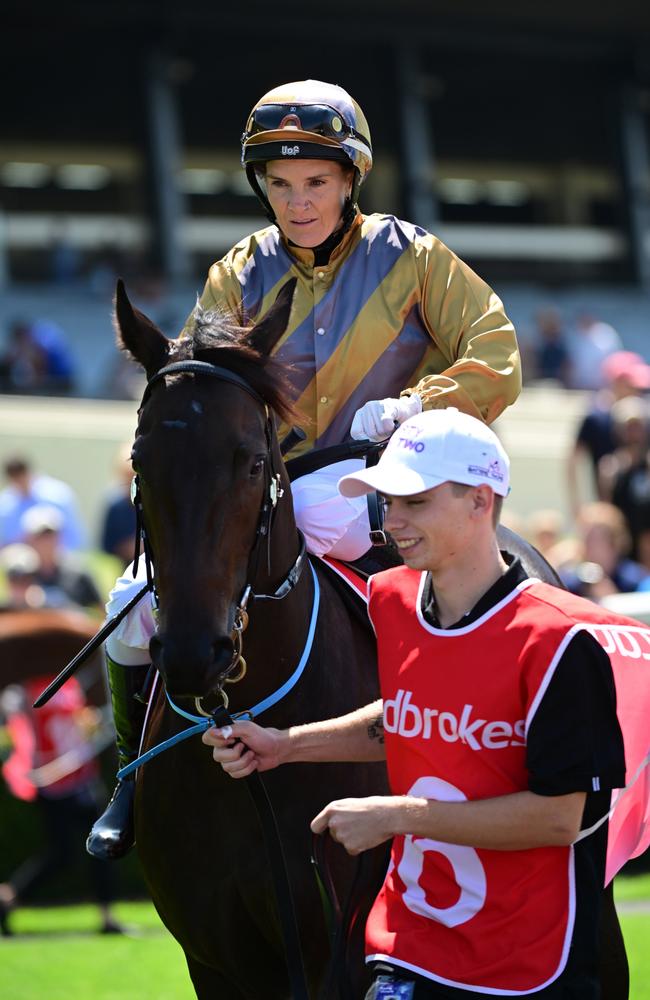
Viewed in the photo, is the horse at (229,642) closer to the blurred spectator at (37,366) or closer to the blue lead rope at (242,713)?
the blue lead rope at (242,713)

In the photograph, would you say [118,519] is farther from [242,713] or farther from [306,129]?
[242,713]

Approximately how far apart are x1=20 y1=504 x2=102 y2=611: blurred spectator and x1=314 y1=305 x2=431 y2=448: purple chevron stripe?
18.7ft

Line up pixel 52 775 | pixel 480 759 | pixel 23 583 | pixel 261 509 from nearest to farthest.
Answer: pixel 480 759
pixel 261 509
pixel 52 775
pixel 23 583

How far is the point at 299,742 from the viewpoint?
322 centimetres

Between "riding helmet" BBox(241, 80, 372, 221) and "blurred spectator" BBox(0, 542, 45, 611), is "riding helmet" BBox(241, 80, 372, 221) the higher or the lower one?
the higher one

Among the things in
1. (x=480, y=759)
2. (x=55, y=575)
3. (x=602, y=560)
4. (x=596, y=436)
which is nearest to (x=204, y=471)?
(x=480, y=759)

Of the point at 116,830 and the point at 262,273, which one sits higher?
the point at 262,273

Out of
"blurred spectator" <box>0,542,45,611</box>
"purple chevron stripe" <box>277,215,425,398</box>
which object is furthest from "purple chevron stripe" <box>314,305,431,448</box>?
"blurred spectator" <box>0,542,45,611</box>

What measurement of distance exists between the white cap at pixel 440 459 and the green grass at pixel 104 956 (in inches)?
152

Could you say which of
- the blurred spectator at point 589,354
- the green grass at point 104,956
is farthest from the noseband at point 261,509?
the blurred spectator at point 589,354

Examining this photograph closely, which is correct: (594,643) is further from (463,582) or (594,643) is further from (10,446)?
(10,446)

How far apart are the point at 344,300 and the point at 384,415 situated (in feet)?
1.61

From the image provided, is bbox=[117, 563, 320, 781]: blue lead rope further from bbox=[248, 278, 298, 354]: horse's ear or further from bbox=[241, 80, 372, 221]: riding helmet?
bbox=[241, 80, 372, 221]: riding helmet

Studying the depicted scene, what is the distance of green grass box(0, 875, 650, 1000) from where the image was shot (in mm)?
6941
